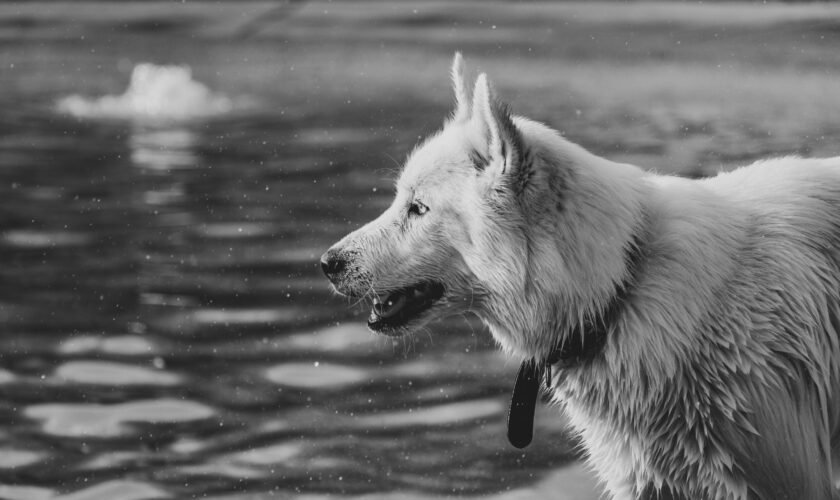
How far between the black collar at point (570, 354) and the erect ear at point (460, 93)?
3.45 ft

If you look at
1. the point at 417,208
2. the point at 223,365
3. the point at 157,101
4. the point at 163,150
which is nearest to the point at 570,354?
the point at 417,208

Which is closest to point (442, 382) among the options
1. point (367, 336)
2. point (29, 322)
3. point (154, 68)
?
point (367, 336)

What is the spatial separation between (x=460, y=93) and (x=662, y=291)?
1359mm

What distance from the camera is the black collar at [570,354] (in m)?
4.49

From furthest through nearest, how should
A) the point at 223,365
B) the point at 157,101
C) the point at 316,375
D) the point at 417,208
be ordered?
the point at 157,101 → the point at 223,365 → the point at 316,375 → the point at 417,208

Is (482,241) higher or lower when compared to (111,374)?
higher

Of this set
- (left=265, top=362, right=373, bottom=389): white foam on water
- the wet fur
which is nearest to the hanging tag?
the wet fur

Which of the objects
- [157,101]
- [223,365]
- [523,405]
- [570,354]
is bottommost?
[157,101]

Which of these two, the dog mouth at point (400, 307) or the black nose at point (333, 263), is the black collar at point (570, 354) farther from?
the black nose at point (333, 263)

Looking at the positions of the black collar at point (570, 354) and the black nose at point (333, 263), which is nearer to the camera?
the black collar at point (570, 354)

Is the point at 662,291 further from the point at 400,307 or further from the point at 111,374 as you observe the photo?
the point at 111,374

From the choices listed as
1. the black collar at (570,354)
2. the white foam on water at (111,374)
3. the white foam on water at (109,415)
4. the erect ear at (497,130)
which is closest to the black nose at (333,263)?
the erect ear at (497,130)

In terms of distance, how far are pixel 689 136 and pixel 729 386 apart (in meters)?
15.1

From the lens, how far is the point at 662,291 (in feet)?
14.7
